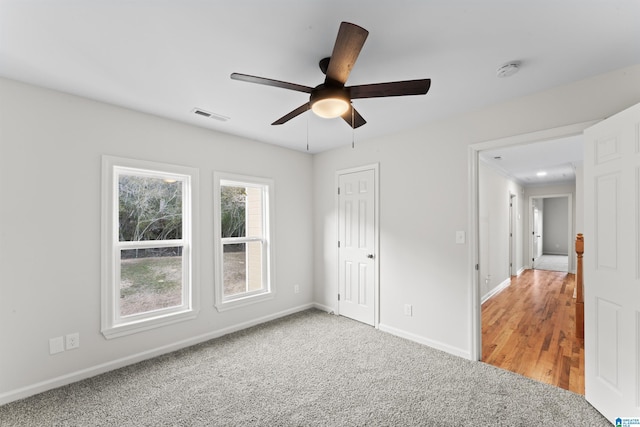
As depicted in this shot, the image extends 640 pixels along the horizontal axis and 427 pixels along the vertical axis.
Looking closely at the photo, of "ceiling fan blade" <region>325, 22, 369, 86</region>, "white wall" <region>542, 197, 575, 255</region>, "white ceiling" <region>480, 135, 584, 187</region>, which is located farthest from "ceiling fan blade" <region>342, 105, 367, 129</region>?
"white wall" <region>542, 197, 575, 255</region>

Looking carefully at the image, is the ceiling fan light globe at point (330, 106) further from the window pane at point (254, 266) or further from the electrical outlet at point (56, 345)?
the electrical outlet at point (56, 345)

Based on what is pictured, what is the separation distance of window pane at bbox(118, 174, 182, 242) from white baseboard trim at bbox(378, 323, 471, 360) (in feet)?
8.98

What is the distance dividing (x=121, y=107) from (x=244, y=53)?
5.37ft

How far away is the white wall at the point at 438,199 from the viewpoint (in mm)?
2318

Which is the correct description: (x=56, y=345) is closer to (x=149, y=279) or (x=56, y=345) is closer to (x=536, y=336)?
(x=149, y=279)

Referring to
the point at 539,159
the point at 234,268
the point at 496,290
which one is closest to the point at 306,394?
the point at 234,268

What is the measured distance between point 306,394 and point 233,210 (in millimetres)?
2334

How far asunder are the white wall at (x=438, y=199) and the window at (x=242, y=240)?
5.03 feet

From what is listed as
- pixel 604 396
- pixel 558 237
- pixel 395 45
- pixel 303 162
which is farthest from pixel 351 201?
pixel 558 237

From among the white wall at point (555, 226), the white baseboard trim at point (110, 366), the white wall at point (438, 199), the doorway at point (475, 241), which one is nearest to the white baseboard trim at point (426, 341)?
the white wall at point (438, 199)

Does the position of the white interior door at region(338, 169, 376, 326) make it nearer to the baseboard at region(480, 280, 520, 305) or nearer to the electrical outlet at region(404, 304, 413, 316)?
the electrical outlet at region(404, 304, 413, 316)

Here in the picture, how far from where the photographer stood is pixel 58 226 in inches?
92.5

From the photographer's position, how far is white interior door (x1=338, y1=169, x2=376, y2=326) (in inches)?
146

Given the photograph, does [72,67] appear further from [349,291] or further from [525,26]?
[349,291]
